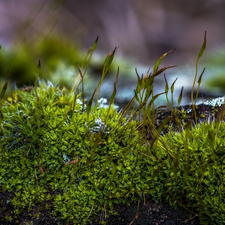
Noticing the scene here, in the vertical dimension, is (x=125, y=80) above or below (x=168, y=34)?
below

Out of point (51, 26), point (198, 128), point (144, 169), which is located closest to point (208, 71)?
point (198, 128)

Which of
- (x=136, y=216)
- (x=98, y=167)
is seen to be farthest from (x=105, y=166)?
(x=136, y=216)

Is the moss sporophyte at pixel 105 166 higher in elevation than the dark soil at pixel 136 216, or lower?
higher

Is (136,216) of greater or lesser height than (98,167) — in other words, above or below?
below

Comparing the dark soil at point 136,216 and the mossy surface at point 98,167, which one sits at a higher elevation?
the mossy surface at point 98,167

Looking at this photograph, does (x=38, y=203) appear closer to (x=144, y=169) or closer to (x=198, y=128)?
(x=144, y=169)

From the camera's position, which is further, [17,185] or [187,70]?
[187,70]

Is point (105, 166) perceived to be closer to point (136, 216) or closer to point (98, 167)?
point (98, 167)

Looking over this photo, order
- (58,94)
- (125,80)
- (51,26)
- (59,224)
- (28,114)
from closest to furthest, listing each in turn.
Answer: (59,224)
(28,114)
(58,94)
(125,80)
(51,26)
